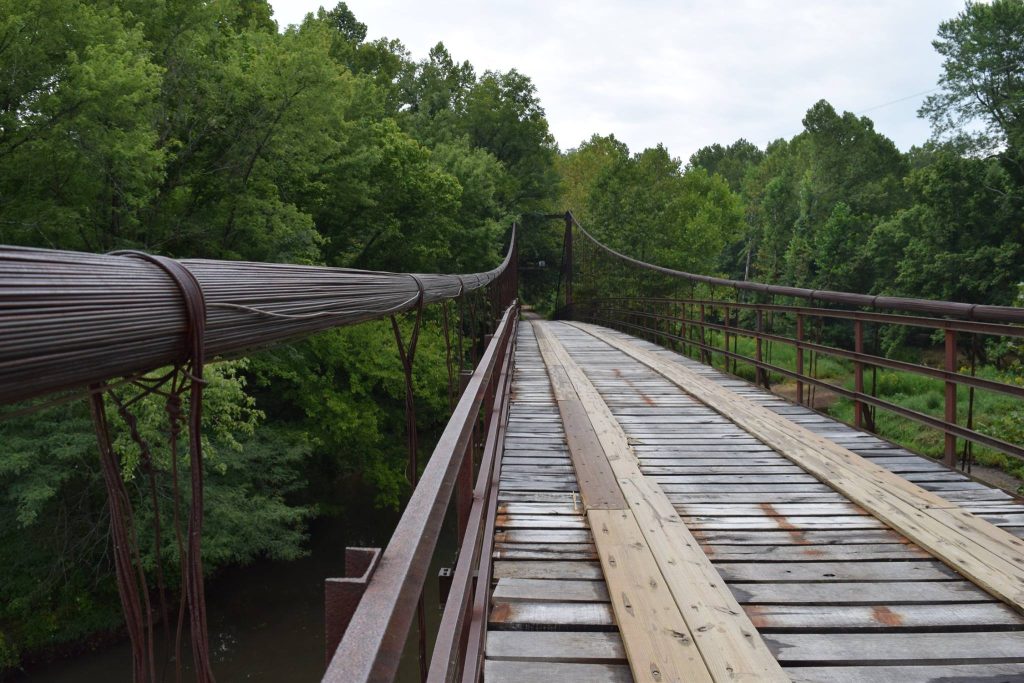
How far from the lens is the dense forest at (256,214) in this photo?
9586 mm

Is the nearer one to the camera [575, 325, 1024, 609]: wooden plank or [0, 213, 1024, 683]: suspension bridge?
[0, 213, 1024, 683]: suspension bridge

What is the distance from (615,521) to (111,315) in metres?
2.61

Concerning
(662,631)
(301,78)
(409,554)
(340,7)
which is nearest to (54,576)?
(301,78)

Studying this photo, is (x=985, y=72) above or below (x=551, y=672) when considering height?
above

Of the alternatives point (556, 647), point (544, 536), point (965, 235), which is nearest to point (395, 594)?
point (556, 647)

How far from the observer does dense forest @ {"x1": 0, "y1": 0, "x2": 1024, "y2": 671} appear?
9586mm

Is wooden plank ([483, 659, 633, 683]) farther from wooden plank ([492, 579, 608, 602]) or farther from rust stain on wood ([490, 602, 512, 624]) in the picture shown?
wooden plank ([492, 579, 608, 602])

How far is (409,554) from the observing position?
0.86 meters

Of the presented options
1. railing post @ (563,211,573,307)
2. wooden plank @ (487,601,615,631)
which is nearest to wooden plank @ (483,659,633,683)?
wooden plank @ (487,601,615,631)

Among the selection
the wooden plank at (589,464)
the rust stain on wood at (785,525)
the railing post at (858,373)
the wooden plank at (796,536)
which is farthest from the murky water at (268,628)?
the wooden plank at (796,536)

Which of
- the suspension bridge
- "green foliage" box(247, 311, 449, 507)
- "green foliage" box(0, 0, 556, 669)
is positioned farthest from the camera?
"green foliage" box(247, 311, 449, 507)

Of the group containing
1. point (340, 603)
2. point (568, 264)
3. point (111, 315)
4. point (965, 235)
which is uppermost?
point (965, 235)

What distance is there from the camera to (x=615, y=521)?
304 centimetres

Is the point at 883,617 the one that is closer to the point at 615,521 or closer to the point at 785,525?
the point at 785,525
